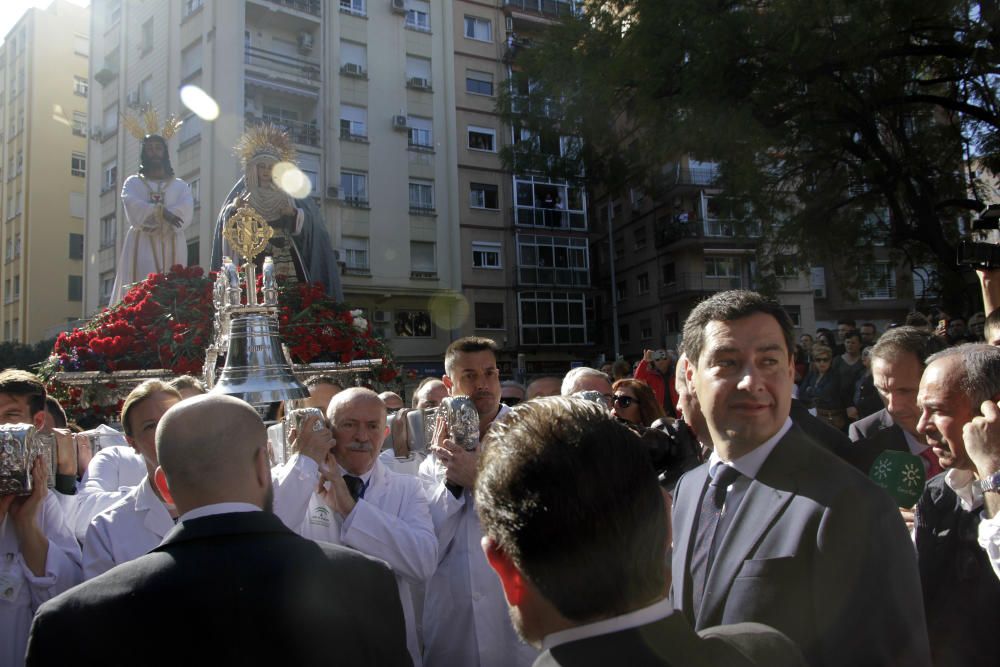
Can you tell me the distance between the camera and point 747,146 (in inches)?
452

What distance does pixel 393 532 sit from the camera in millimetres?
3156

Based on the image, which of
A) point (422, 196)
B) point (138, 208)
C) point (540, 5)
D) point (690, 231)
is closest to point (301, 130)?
point (422, 196)

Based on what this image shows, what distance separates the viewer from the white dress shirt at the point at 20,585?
2.86m

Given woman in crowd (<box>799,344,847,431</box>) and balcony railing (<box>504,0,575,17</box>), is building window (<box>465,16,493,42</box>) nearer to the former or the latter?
balcony railing (<box>504,0,575,17</box>)

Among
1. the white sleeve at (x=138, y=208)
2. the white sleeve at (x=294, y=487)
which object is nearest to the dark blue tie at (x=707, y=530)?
the white sleeve at (x=294, y=487)

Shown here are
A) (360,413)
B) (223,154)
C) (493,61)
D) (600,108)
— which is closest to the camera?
(360,413)

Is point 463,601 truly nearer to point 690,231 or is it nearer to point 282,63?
point 282,63

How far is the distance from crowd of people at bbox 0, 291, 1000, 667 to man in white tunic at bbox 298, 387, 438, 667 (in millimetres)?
15

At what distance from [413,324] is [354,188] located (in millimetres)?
5566

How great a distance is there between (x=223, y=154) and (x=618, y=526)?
85.5ft

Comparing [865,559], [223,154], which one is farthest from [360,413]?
[223,154]

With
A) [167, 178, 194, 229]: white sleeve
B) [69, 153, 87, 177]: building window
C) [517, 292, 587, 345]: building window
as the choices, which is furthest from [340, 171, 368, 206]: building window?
[69, 153, 87, 177]: building window

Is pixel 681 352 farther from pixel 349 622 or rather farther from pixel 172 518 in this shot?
pixel 172 518

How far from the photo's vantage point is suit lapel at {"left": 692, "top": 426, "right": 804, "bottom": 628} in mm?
1939
